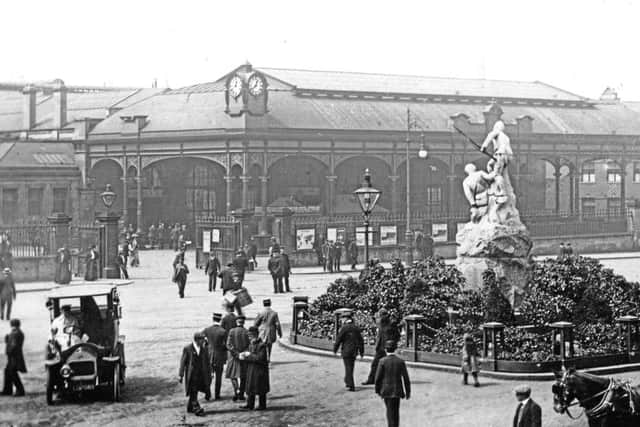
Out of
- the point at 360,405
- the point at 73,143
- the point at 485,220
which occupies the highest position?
the point at 73,143

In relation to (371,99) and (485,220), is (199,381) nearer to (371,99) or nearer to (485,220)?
(485,220)

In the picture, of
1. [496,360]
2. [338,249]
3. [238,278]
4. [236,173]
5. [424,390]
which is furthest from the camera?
[236,173]

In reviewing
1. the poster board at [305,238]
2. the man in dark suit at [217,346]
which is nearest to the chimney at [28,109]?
the poster board at [305,238]

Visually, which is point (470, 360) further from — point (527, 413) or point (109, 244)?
point (109, 244)

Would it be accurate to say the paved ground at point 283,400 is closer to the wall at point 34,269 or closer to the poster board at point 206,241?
the wall at point 34,269

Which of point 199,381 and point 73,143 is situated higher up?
point 73,143

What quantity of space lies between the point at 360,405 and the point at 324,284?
17587mm

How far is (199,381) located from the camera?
12820 millimetres

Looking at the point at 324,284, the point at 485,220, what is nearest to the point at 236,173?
the point at 324,284

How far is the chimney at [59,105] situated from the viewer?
54781 millimetres

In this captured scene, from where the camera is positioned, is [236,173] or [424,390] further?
[236,173]

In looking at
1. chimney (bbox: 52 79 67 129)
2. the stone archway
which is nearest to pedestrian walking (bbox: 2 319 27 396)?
the stone archway

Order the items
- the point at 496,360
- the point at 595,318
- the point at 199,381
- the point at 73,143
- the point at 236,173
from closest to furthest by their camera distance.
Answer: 1. the point at 199,381
2. the point at 496,360
3. the point at 595,318
4. the point at 236,173
5. the point at 73,143

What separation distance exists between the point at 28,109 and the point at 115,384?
46681 mm
